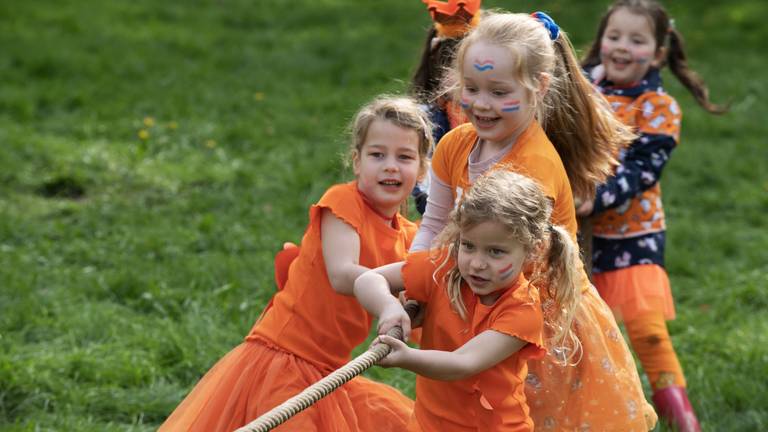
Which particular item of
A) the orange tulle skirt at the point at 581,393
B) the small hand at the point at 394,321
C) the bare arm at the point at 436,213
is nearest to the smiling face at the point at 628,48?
the bare arm at the point at 436,213

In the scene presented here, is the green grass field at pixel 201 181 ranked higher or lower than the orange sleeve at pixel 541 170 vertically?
lower

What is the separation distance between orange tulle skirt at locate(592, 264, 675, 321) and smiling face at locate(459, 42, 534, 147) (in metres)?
1.40

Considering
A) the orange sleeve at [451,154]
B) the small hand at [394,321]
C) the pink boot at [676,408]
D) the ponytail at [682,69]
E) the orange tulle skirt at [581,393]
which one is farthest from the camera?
the ponytail at [682,69]

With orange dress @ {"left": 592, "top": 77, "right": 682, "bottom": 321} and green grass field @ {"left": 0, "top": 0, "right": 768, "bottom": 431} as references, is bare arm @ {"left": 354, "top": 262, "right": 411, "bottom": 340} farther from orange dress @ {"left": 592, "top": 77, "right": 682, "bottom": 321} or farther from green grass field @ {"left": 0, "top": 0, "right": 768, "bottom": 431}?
green grass field @ {"left": 0, "top": 0, "right": 768, "bottom": 431}

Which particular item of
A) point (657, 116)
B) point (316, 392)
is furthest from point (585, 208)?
point (316, 392)

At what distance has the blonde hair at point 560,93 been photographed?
114 inches

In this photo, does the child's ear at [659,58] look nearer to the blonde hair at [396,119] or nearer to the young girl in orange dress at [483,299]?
the blonde hair at [396,119]

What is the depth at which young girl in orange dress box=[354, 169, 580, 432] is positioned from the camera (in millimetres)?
2666

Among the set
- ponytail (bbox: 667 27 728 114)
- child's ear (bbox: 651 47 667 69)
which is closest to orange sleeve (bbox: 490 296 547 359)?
child's ear (bbox: 651 47 667 69)

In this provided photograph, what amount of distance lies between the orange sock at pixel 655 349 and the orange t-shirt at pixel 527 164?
1.26 meters

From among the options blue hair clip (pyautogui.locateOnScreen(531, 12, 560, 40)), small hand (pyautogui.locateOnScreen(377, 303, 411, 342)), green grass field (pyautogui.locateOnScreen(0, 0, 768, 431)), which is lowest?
green grass field (pyautogui.locateOnScreen(0, 0, 768, 431))

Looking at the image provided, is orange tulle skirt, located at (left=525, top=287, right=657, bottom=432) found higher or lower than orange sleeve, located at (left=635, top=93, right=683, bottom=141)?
lower

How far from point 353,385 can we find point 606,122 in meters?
1.07

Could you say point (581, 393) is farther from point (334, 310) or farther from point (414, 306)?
point (334, 310)
